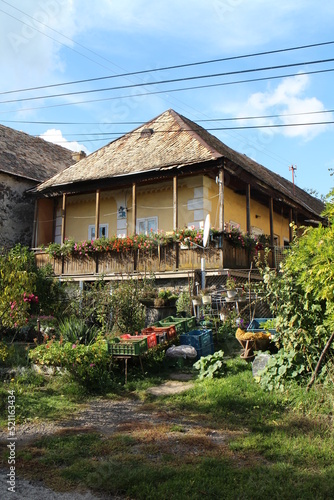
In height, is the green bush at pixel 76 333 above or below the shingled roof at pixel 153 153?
below

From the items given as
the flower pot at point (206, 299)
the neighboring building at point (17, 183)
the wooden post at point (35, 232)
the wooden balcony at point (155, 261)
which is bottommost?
the flower pot at point (206, 299)

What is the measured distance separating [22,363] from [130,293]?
10.9 ft

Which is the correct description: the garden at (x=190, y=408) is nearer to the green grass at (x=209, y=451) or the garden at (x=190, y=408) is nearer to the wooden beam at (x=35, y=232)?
the green grass at (x=209, y=451)

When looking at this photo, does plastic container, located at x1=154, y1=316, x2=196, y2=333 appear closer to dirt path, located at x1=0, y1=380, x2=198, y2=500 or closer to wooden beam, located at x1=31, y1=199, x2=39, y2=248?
dirt path, located at x1=0, y1=380, x2=198, y2=500

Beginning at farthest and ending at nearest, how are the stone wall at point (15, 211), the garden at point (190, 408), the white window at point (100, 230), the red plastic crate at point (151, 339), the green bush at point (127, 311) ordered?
the stone wall at point (15, 211), the white window at point (100, 230), the green bush at point (127, 311), the red plastic crate at point (151, 339), the garden at point (190, 408)

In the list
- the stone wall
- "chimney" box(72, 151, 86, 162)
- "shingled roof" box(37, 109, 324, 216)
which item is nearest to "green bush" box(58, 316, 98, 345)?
"shingled roof" box(37, 109, 324, 216)

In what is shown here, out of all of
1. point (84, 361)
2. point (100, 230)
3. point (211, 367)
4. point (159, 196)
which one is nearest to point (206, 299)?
point (211, 367)

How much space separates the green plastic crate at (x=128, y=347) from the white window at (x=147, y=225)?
27.8 feet

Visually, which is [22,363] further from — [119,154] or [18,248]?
[119,154]

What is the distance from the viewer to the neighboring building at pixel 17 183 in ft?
59.4

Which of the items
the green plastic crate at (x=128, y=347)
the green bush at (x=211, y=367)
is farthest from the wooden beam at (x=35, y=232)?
the green bush at (x=211, y=367)

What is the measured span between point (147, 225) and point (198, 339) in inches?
314

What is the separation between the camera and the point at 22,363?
8.82 meters

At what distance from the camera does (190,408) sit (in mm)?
6398
